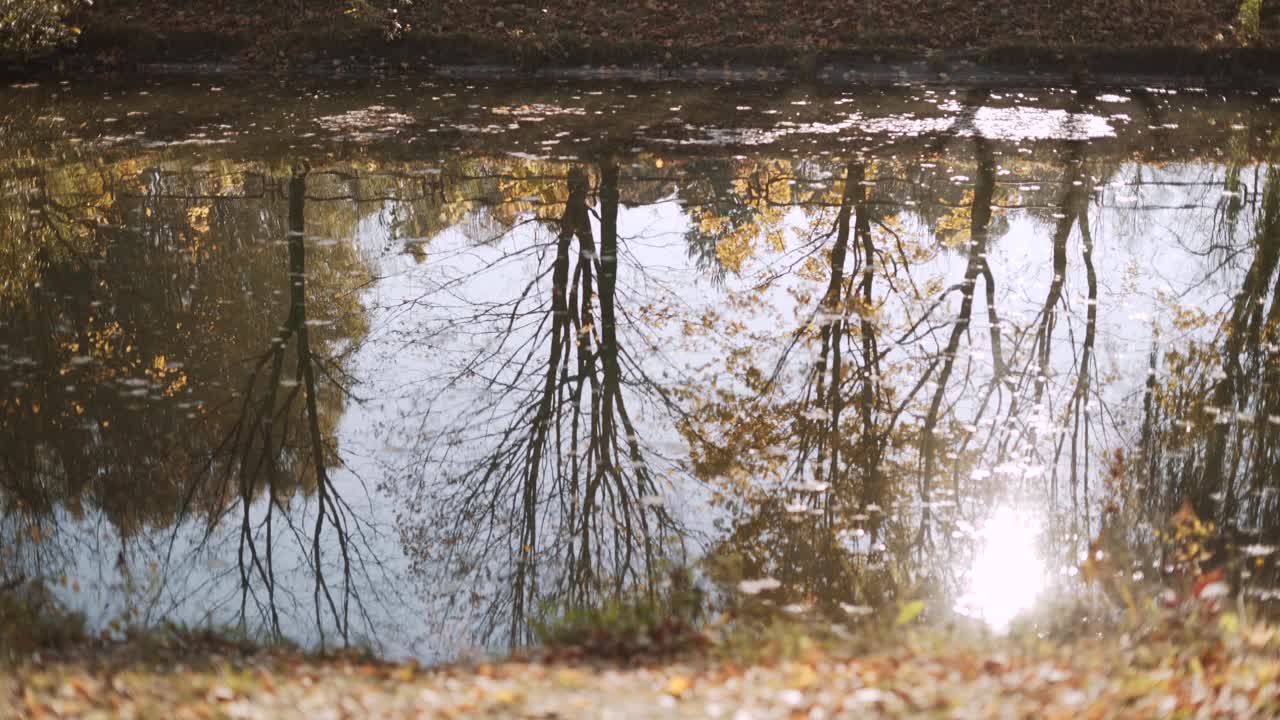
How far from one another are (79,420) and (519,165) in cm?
767

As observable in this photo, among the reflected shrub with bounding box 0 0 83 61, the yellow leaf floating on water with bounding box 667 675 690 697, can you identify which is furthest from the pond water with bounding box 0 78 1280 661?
the reflected shrub with bounding box 0 0 83 61

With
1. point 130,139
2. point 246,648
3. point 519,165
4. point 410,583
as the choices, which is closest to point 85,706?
point 246,648

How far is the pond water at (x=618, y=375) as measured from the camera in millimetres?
6387

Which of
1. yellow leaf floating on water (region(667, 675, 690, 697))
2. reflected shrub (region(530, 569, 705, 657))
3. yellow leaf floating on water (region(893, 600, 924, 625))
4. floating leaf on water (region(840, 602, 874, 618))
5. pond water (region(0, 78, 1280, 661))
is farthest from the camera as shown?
pond water (region(0, 78, 1280, 661))

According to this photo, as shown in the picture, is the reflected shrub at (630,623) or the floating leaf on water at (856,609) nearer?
the reflected shrub at (630,623)

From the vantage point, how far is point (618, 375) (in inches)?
346

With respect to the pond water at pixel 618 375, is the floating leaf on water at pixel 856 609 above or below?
below

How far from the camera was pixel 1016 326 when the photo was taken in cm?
950

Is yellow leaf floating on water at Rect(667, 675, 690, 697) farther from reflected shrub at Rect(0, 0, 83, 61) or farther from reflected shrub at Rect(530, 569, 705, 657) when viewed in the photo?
reflected shrub at Rect(0, 0, 83, 61)

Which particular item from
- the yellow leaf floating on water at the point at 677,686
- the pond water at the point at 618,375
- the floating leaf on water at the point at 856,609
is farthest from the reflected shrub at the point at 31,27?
the yellow leaf floating on water at the point at 677,686

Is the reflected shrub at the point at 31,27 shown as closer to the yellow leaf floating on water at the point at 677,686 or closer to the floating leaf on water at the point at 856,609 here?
the floating leaf on water at the point at 856,609

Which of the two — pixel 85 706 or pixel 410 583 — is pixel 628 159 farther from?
pixel 85 706

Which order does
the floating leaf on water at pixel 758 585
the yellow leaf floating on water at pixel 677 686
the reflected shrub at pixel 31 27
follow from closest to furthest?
the yellow leaf floating on water at pixel 677 686
the floating leaf on water at pixel 758 585
the reflected shrub at pixel 31 27

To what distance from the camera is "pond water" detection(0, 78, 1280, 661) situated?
6.39m
